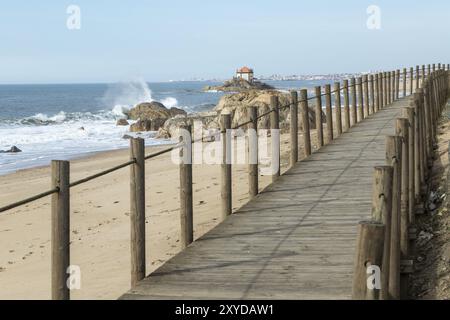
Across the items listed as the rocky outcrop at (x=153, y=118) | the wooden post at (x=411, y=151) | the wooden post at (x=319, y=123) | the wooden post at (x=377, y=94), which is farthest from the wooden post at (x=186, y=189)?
the rocky outcrop at (x=153, y=118)

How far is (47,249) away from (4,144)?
22890 mm

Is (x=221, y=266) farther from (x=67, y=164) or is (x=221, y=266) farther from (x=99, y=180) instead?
(x=99, y=180)

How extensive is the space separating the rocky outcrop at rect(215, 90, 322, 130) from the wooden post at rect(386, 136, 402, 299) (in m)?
13.0

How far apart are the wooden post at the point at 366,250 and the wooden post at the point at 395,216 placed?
1877mm

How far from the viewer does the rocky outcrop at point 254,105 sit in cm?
2262

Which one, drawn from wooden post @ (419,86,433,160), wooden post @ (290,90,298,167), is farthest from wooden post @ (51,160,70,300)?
wooden post @ (419,86,433,160)

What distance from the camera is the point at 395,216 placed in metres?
5.79

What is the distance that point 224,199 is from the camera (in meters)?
8.16

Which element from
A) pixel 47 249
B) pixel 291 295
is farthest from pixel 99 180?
pixel 291 295

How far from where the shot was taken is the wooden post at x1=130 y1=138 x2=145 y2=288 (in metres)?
5.87

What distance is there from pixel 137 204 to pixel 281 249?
142 centimetres

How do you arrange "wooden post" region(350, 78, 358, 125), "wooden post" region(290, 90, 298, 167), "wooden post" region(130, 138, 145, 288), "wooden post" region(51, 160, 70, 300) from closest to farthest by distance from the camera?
"wooden post" region(51, 160, 70, 300) → "wooden post" region(130, 138, 145, 288) → "wooden post" region(290, 90, 298, 167) → "wooden post" region(350, 78, 358, 125)

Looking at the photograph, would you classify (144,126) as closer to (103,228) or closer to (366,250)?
(103,228)

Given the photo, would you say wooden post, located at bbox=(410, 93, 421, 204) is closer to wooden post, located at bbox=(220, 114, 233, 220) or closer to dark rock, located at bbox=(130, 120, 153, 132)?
wooden post, located at bbox=(220, 114, 233, 220)
